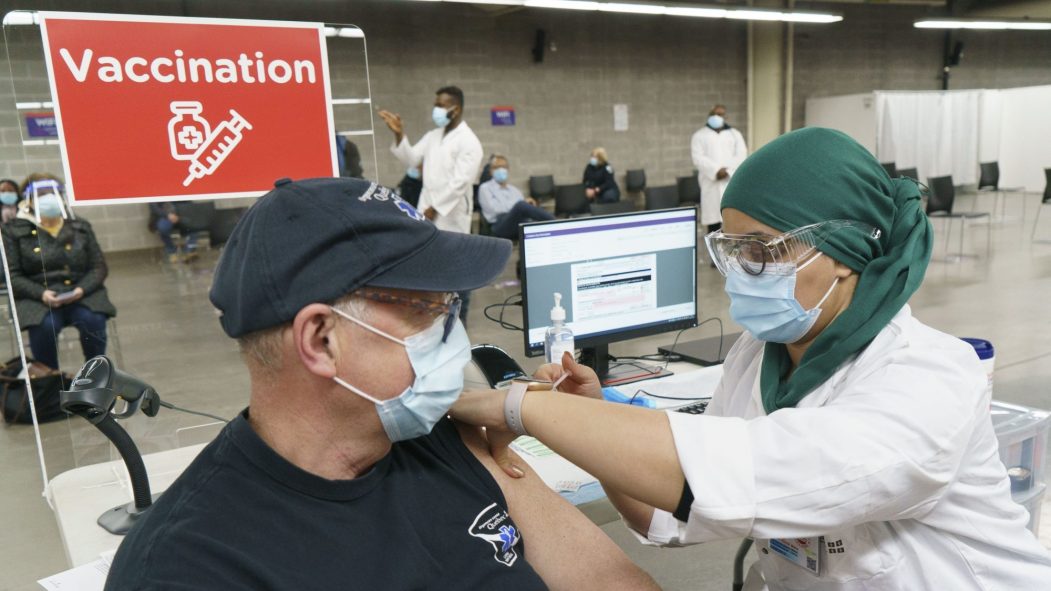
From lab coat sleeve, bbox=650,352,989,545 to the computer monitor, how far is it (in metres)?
1.12

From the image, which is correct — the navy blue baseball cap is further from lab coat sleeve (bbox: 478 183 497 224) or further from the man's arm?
lab coat sleeve (bbox: 478 183 497 224)

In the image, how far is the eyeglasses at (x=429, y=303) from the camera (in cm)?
91

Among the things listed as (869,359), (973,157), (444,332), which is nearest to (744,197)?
(869,359)

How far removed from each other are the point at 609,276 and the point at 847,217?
1.07 meters

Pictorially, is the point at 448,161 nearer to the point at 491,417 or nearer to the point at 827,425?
the point at 491,417

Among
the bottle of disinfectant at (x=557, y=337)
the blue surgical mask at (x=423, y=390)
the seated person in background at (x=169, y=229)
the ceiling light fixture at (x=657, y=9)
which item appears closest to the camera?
the blue surgical mask at (x=423, y=390)

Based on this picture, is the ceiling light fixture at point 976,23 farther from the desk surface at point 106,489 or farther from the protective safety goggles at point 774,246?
the protective safety goggles at point 774,246

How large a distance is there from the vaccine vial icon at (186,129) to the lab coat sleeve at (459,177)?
291 cm

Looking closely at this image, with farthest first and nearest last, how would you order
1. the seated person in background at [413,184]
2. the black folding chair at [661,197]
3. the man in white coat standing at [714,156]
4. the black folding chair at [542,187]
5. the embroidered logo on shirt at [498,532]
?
the black folding chair at [542,187] < the black folding chair at [661,197] < the man in white coat standing at [714,156] < the seated person in background at [413,184] < the embroidered logo on shirt at [498,532]

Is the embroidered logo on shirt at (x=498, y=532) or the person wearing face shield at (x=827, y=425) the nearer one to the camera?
the person wearing face shield at (x=827, y=425)

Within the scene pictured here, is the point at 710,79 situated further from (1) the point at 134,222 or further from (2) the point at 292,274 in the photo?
(2) the point at 292,274

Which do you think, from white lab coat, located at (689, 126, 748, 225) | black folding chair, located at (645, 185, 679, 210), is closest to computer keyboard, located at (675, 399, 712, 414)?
white lab coat, located at (689, 126, 748, 225)

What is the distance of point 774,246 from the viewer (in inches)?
42.2

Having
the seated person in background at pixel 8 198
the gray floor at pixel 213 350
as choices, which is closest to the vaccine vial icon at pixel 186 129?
the gray floor at pixel 213 350
